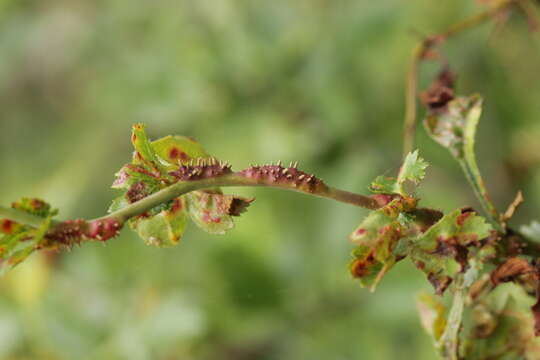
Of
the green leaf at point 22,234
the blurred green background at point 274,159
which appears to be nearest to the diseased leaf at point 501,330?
the green leaf at point 22,234

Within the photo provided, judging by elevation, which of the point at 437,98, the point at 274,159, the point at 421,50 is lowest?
the point at 437,98

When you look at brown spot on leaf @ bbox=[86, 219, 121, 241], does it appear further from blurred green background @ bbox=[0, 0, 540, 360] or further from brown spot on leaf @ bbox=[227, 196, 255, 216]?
blurred green background @ bbox=[0, 0, 540, 360]

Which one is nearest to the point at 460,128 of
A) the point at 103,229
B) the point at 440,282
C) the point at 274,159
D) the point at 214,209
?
the point at 440,282

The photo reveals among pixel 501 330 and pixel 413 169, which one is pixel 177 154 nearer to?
pixel 413 169

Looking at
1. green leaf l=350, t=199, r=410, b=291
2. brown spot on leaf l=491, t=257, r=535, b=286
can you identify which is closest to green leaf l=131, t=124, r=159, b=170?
green leaf l=350, t=199, r=410, b=291

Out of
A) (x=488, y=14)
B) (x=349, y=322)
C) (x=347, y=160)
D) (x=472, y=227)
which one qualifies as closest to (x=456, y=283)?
(x=472, y=227)

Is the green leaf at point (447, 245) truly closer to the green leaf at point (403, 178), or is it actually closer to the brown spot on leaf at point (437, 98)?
the green leaf at point (403, 178)
